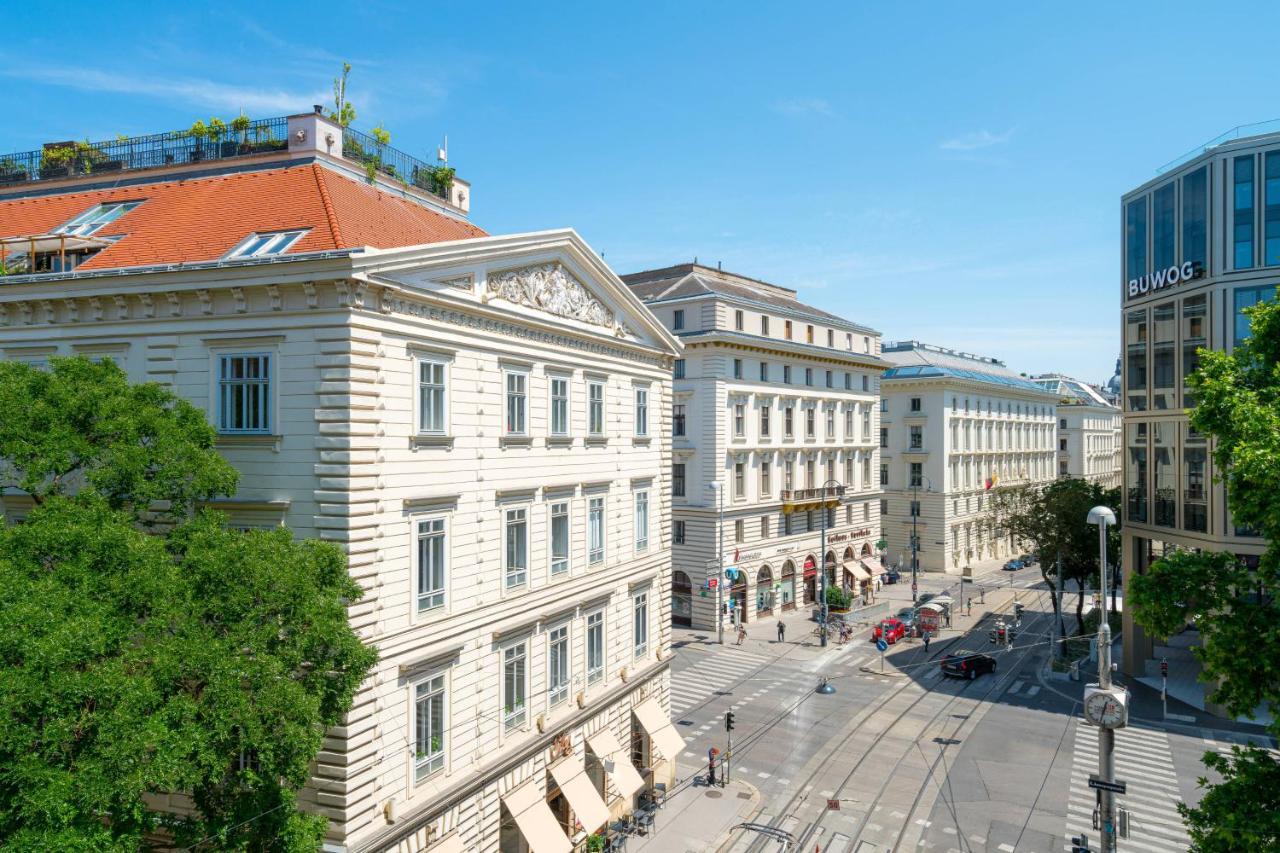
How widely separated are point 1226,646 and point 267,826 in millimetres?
16621

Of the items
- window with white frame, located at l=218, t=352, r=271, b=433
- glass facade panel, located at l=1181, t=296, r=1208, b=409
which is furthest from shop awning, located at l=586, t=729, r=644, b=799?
glass facade panel, located at l=1181, t=296, r=1208, b=409

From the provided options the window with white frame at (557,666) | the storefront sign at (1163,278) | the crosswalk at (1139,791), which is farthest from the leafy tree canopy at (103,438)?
the storefront sign at (1163,278)

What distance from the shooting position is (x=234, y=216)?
22.4 metres

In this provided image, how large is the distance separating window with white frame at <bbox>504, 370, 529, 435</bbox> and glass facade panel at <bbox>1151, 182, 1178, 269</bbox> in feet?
115

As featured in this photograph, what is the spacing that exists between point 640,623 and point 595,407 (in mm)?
8057

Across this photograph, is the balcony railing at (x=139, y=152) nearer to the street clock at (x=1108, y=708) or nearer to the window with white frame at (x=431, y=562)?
the window with white frame at (x=431, y=562)

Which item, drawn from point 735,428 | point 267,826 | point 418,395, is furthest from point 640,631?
point 735,428

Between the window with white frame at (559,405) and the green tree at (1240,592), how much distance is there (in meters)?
15.0

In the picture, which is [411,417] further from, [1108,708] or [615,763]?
[1108,708]

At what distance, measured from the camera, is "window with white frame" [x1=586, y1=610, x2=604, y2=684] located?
90.1ft

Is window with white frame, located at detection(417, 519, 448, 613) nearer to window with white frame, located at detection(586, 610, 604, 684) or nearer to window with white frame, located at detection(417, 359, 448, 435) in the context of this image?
window with white frame, located at detection(417, 359, 448, 435)

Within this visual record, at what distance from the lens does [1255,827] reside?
14.2m

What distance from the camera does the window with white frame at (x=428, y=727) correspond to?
20.1 m

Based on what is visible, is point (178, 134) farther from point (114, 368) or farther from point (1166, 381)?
point (1166, 381)
